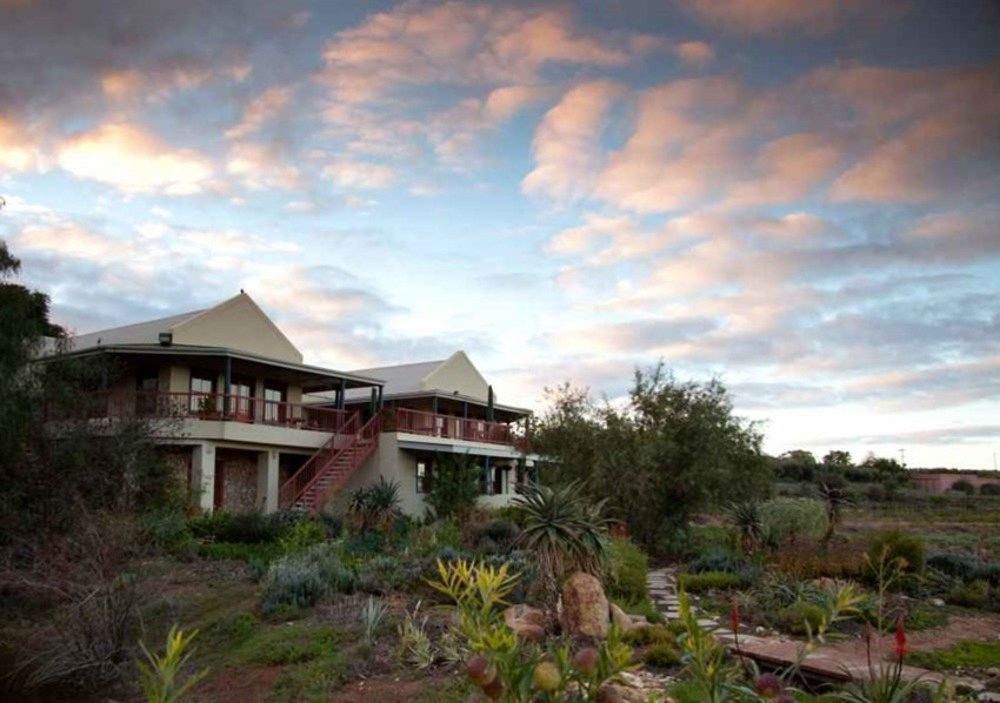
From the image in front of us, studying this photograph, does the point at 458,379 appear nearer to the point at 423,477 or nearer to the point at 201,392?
the point at 423,477

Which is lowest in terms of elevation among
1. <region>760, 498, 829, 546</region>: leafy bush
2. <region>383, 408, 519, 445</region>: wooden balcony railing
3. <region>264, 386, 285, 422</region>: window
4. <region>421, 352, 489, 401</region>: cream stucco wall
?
<region>760, 498, 829, 546</region>: leafy bush

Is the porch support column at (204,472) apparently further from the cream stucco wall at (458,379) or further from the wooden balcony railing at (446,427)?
the cream stucco wall at (458,379)

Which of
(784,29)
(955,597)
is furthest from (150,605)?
(955,597)

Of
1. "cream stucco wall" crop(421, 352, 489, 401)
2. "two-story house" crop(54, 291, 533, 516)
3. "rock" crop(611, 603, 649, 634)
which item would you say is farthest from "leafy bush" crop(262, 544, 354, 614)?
"cream stucco wall" crop(421, 352, 489, 401)

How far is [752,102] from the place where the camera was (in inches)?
465

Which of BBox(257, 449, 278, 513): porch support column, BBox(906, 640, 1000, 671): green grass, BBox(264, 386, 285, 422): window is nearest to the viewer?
BBox(906, 640, 1000, 671): green grass

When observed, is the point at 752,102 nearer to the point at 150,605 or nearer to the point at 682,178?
the point at 682,178

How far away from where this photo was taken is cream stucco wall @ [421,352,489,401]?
1508 inches

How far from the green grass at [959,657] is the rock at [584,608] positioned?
3.59 metres

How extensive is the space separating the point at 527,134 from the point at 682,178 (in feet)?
9.07

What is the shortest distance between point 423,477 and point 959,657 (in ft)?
82.1

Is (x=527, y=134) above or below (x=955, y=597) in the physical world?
above

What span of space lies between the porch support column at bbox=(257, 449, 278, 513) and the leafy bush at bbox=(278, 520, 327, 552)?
5.65 metres

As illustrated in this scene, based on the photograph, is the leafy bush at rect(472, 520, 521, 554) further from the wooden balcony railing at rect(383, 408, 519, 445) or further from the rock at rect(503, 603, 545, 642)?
the wooden balcony railing at rect(383, 408, 519, 445)
